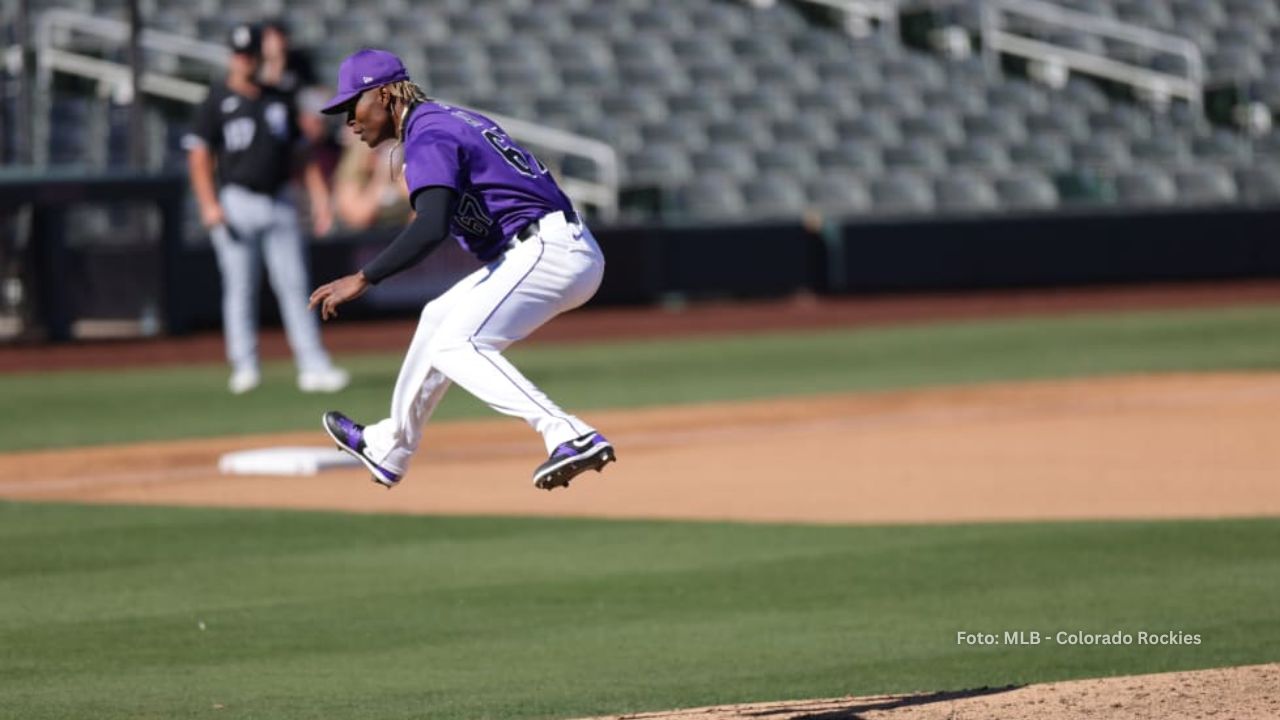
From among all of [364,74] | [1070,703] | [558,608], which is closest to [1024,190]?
[558,608]

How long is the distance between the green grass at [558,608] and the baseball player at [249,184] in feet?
15.5

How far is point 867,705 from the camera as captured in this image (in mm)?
6023

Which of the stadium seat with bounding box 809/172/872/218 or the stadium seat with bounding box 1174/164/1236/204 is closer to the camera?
the stadium seat with bounding box 809/172/872/218

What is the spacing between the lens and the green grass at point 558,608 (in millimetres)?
6512

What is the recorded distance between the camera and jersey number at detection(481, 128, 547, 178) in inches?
273

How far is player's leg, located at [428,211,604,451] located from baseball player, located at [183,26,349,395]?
310 inches

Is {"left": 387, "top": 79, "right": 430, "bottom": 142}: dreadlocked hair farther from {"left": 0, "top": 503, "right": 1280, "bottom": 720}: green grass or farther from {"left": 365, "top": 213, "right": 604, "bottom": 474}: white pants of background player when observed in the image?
{"left": 0, "top": 503, "right": 1280, "bottom": 720}: green grass

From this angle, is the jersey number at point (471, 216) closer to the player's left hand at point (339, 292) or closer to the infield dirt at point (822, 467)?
the player's left hand at point (339, 292)

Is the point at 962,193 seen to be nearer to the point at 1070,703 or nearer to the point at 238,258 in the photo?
the point at 238,258

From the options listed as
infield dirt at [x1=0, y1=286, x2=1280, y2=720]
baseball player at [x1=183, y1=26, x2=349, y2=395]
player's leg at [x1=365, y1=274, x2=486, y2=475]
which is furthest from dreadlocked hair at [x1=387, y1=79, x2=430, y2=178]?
baseball player at [x1=183, y1=26, x2=349, y2=395]

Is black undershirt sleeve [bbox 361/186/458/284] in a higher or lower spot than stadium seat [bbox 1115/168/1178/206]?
lower

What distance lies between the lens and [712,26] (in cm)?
2911

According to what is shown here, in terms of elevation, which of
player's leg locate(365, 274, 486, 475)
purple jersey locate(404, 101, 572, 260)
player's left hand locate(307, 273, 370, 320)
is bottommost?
player's leg locate(365, 274, 486, 475)

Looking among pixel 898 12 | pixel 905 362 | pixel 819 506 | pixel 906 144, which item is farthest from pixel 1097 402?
pixel 898 12
